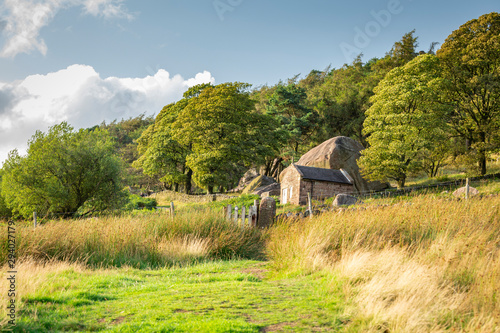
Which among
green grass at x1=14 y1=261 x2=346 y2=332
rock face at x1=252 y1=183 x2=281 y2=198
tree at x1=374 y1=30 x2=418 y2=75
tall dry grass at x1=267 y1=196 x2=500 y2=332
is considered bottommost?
green grass at x1=14 y1=261 x2=346 y2=332

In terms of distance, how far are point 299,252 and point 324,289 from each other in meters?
2.25

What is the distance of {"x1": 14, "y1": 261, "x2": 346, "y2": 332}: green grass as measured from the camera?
4.60m

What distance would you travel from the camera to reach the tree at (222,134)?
37406 millimetres

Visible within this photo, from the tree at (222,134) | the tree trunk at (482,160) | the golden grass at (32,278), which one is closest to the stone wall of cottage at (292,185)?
the tree at (222,134)

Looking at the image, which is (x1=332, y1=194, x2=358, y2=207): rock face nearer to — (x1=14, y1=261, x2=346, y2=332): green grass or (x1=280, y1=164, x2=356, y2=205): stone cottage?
(x1=280, y1=164, x2=356, y2=205): stone cottage

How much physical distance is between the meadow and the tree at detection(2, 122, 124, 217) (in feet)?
42.3

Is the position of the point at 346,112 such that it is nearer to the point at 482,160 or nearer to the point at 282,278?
the point at 482,160

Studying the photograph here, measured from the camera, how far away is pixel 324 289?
19.1 ft

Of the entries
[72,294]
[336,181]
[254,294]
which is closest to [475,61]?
[336,181]

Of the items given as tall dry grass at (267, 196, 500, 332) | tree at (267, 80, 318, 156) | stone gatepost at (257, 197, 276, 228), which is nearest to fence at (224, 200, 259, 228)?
stone gatepost at (257, 197, 276, 228)

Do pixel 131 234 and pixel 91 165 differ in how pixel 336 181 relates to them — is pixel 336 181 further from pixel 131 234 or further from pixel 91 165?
pixel 131 234

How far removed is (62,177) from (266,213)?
15.2 m

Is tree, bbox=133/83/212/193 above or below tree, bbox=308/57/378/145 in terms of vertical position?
below

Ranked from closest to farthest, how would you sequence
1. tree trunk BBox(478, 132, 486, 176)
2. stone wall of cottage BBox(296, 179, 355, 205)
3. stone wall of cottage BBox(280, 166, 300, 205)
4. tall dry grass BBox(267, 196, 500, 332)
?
1. tall dry grass BBox(267, 196, 500, 332)
2. tree trunk BBox(478, 132, 486, 176)
3. stone wall of cottage BBox(296, 179, 355, 205)
4. stone wall of cottage BBox(280, 166, 300, 205)
